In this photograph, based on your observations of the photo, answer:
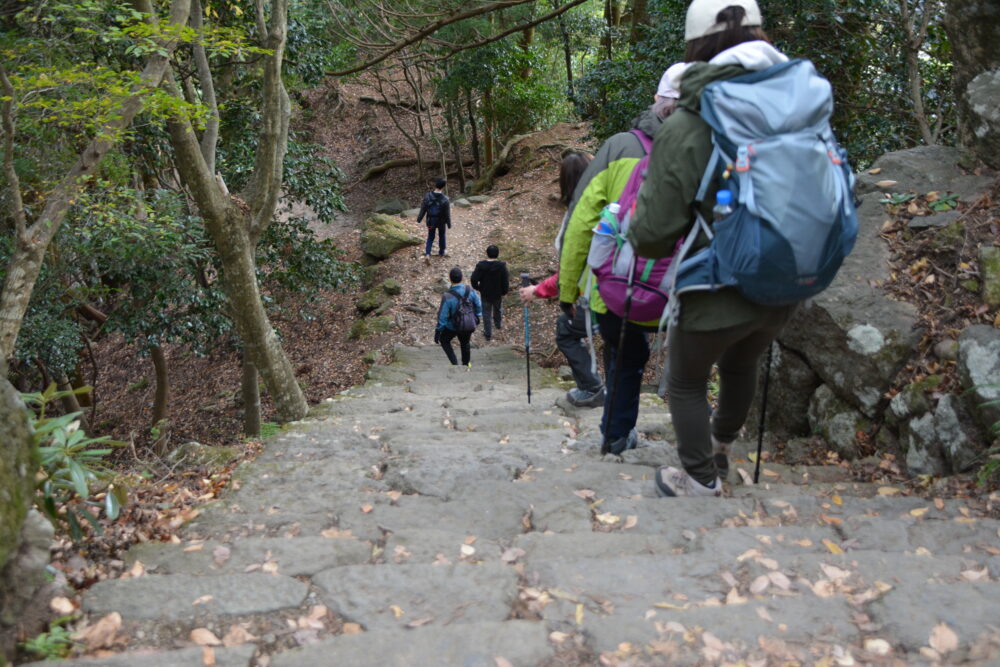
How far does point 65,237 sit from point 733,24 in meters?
7.66

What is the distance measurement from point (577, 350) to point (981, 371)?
2.91 m

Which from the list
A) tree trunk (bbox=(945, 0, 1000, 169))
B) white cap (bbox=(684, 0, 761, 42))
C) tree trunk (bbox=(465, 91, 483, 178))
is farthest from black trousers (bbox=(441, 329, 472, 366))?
tree trunk (bbox=(465, 91, 483, 178))

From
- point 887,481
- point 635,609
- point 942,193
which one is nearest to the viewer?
point 635,609

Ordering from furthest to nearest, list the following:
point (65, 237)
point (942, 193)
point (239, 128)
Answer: point (239, 128) → point (65, 237) → point (942, 193)

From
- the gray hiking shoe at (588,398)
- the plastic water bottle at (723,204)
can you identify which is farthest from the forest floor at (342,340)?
the gray hiking shoe at (588,398)

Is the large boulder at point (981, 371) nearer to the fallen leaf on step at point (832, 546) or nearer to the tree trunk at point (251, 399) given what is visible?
the fallen leaf on step at point (832, 546)

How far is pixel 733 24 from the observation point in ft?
9.61

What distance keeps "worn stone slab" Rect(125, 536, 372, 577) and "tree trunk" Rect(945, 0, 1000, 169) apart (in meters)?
4.50

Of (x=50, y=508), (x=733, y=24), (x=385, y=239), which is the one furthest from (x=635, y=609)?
(x=385, y=239)

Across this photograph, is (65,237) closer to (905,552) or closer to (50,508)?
(50,508)

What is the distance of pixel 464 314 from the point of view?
33.9 ft

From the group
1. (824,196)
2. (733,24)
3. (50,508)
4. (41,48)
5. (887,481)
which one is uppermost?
(41,48)

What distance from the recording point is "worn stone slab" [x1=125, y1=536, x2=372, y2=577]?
9.08 ft

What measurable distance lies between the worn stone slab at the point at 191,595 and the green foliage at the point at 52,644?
0.51 ft
